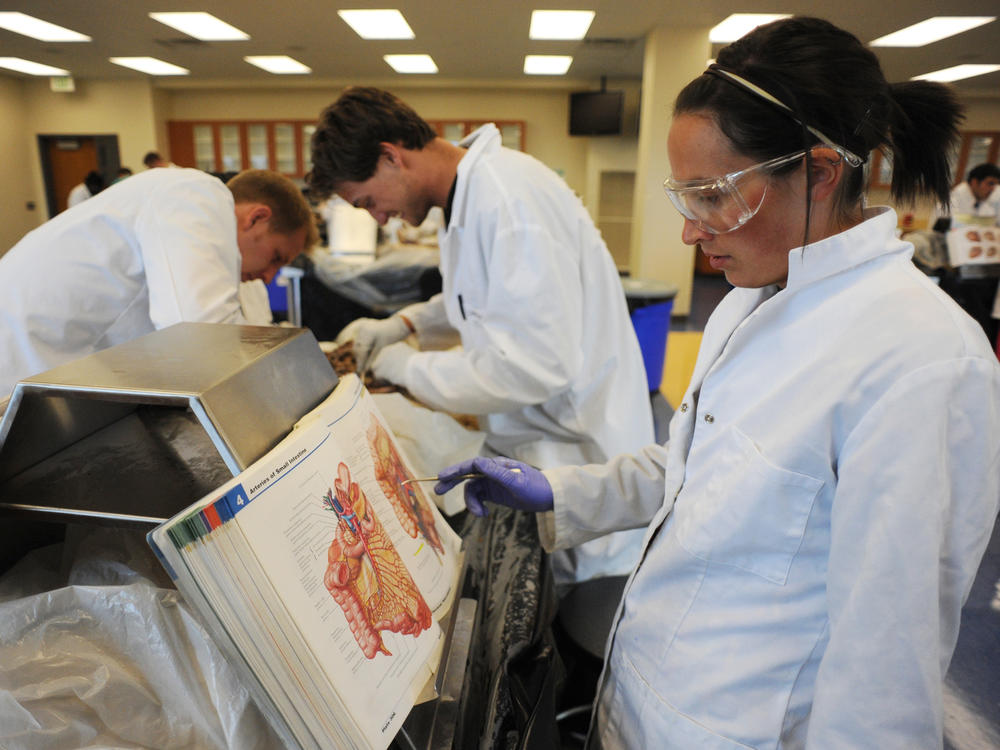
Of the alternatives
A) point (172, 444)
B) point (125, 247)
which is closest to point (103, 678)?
point (172, 444)

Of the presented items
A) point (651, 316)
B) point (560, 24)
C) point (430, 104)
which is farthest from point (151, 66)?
point (651, 316)

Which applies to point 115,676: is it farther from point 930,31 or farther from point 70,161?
point 70,161

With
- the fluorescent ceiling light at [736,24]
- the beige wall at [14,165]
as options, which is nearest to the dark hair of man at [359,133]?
the fluorescent ceiling light at [736,24]

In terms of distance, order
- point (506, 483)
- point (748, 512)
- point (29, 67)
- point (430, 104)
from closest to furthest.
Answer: point (748, 512) → point (506, 483) → point (29, 67) → point (430, 104)

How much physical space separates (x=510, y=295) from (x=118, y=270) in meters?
0.83

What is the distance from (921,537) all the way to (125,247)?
143 cm

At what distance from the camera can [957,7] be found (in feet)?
17.5

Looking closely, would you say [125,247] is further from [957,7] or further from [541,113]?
[541,113]

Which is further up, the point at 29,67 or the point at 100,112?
the point at 29,67

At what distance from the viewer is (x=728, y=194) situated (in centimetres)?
71

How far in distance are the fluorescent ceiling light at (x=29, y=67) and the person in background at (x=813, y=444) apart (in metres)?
10.3

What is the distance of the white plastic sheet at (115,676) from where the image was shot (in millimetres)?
561

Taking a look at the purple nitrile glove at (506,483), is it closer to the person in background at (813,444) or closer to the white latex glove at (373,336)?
the person in background at (813,444)

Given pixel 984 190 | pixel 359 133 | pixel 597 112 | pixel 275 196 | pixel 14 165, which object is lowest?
pixel 275 196
